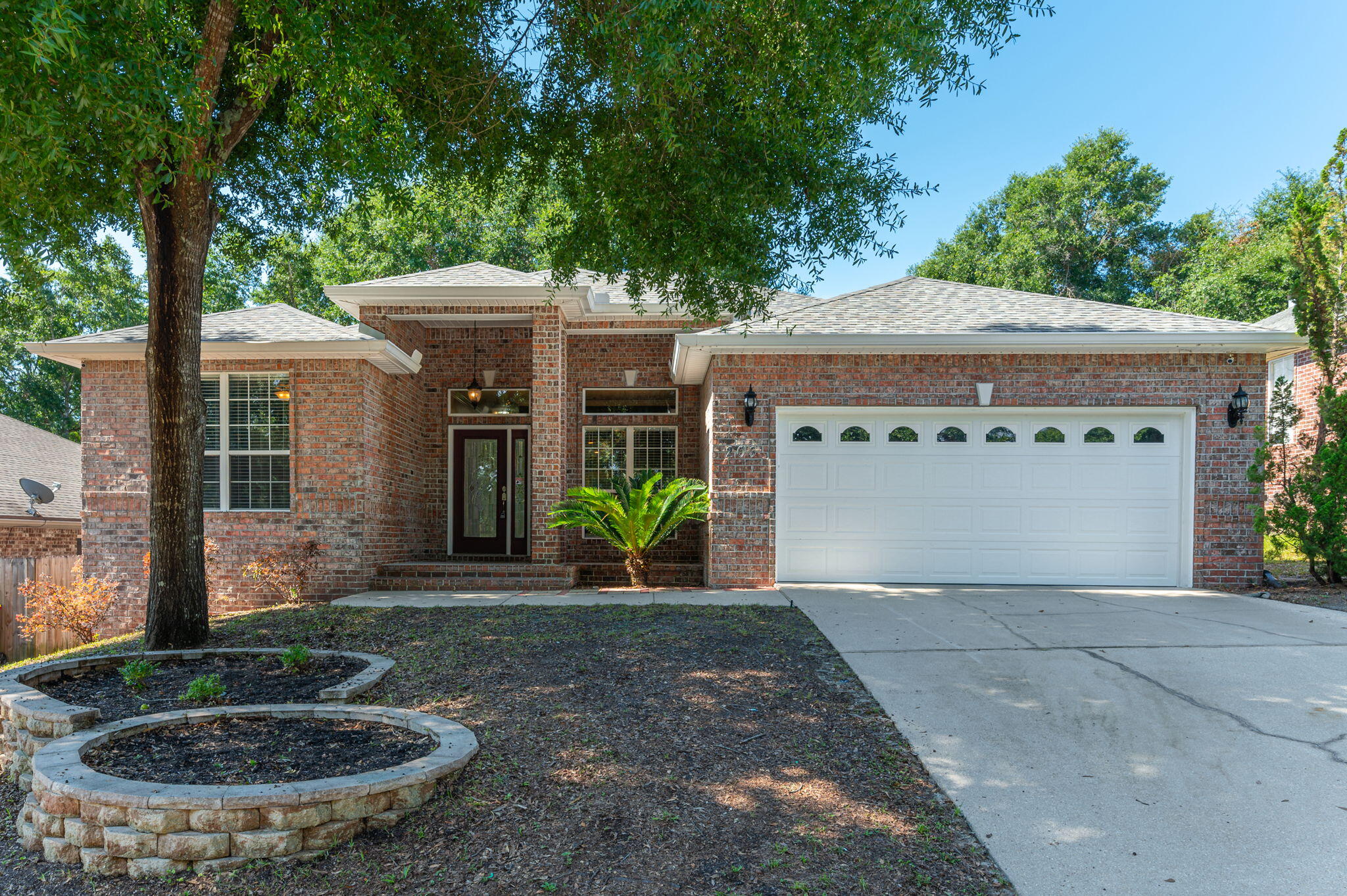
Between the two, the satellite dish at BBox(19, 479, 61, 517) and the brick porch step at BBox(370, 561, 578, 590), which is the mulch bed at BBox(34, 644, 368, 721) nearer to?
the brick porch step at BBox(370, 561, 578, 590)

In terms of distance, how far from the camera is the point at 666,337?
11.7 m

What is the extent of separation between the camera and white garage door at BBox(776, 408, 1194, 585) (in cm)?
873

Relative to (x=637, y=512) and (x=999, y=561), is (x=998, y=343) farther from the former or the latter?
(x=637, y=512)

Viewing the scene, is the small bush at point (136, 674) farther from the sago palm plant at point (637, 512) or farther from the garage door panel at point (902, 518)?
the garage door panel at point (902, 518)

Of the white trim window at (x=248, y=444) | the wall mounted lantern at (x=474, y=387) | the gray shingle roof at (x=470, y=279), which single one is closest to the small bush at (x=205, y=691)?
the white trim window at (x=248, y=444)

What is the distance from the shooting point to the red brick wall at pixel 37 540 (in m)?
13.1

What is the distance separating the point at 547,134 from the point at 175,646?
5.63 m

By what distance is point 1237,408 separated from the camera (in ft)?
27.9

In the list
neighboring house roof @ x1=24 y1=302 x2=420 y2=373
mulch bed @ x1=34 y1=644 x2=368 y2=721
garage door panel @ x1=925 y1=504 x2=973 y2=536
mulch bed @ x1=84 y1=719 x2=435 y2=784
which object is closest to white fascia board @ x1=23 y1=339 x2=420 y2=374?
neighboring house roof @ x1=24 y1=302 x2=420 y2=373

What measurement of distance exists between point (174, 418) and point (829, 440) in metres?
6.76

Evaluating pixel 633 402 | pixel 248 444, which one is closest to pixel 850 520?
pixel 633 402

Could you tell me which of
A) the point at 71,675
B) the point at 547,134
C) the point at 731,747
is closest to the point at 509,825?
the point at 731,747

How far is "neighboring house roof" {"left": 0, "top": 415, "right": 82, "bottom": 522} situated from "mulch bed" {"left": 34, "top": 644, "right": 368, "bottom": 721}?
417 inches

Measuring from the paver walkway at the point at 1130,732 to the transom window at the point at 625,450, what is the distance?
16.3 feet
